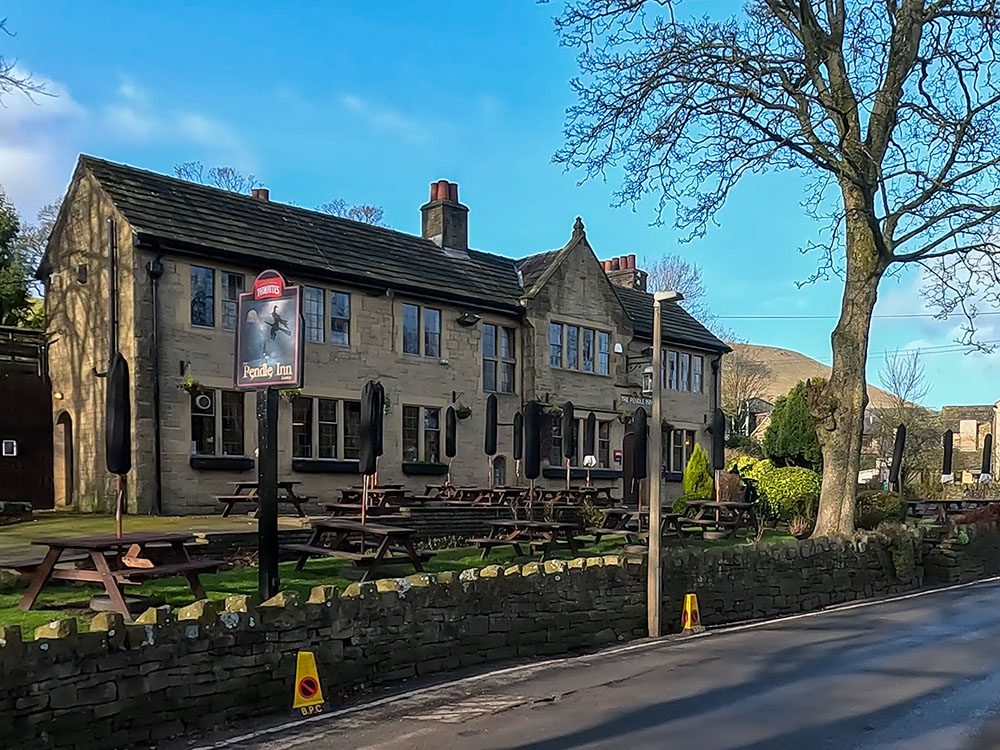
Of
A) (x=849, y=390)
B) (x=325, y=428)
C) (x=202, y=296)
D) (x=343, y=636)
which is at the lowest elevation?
(x=343, y=636)

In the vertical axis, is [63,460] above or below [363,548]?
above

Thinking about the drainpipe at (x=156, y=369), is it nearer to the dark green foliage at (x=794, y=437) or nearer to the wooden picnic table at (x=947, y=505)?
the wooden picnic table at (x=947, y=505)

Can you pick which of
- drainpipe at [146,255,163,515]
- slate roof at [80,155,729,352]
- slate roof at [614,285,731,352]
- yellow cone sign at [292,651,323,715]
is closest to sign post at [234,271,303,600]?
yellow cone sign at [292,651,323,715]

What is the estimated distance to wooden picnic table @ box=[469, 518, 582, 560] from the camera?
15.5 meters

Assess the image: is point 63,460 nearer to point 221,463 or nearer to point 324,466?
point 221,463

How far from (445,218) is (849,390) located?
1589 cm

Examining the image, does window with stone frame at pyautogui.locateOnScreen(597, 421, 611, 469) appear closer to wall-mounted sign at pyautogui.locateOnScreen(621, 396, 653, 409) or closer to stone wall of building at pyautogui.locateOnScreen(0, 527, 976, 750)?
wall-mounted sign at pyautogui.locateOnScreen(621, 396, 653, 409)

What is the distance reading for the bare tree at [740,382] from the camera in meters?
55.5

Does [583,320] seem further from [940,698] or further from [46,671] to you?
[46,671]

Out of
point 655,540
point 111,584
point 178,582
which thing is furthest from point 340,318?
point 111,584

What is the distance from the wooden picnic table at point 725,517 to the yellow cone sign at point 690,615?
695 cm

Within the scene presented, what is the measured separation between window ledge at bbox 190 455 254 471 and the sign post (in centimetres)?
1205

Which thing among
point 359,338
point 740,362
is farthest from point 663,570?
point 740,362

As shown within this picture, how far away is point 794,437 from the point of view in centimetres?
3412
